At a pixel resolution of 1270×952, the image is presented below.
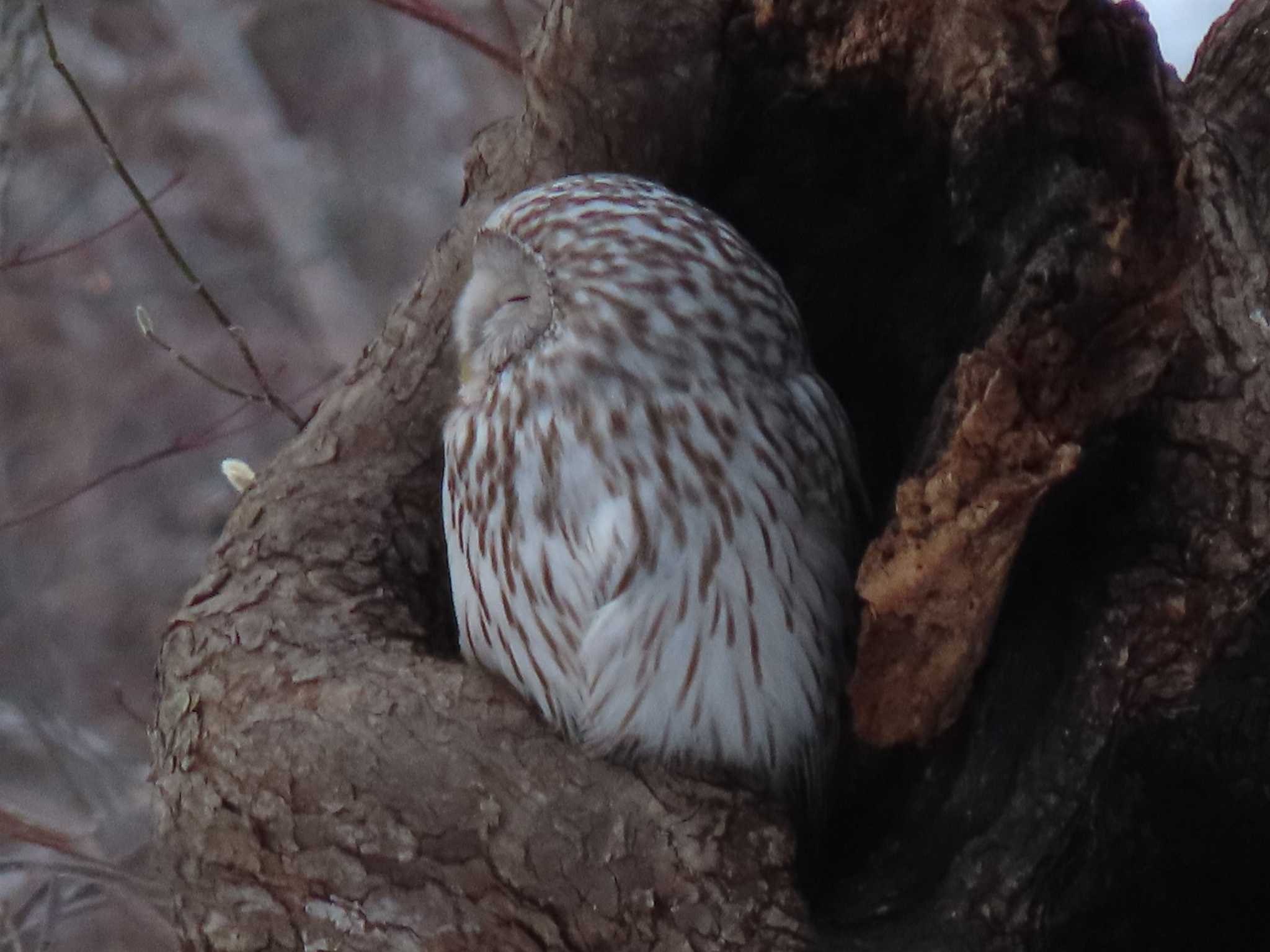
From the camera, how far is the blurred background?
298 centimetres

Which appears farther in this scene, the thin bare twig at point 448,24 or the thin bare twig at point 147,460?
the thin bare twig at point 147,460

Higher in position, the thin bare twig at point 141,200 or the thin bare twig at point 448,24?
the thin bare twig at point 448,24

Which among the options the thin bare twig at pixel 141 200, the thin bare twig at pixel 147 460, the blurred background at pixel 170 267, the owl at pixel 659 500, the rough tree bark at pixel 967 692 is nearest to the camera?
the rough tree bark at pixel 967 692

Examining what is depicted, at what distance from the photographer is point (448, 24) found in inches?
70.4

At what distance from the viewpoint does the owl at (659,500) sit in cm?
108

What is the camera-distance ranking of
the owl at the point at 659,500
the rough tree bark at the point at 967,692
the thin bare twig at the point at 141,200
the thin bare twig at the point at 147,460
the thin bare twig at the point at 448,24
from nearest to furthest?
the rough tree bark at the point at 967,692
the owl at the point at 659,500
the thin bare twig at the point at 141,200
the thin bare twig at the point at 448,24
the thin bare twig at the point at 147,460

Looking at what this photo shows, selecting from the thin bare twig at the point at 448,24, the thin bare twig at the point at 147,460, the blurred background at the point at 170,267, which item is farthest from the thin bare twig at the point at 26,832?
the thin bare twig at the point at 448,24

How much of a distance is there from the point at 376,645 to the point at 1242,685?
78 centimetres

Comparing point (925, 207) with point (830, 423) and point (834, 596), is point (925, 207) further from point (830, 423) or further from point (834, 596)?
point (834, 596)

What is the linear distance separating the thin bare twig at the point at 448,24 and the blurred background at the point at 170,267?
878mm

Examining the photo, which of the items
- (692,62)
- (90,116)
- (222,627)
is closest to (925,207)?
(692,62)

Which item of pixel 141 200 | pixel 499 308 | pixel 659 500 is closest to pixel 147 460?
pixel 141 200

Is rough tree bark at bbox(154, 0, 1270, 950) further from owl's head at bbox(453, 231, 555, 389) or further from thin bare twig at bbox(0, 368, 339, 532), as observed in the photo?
thin bare twig at bbox(0, 368, 339, 532)

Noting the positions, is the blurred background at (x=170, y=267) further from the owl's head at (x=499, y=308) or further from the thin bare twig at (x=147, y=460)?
the owl's head at (x=499, y=308)
